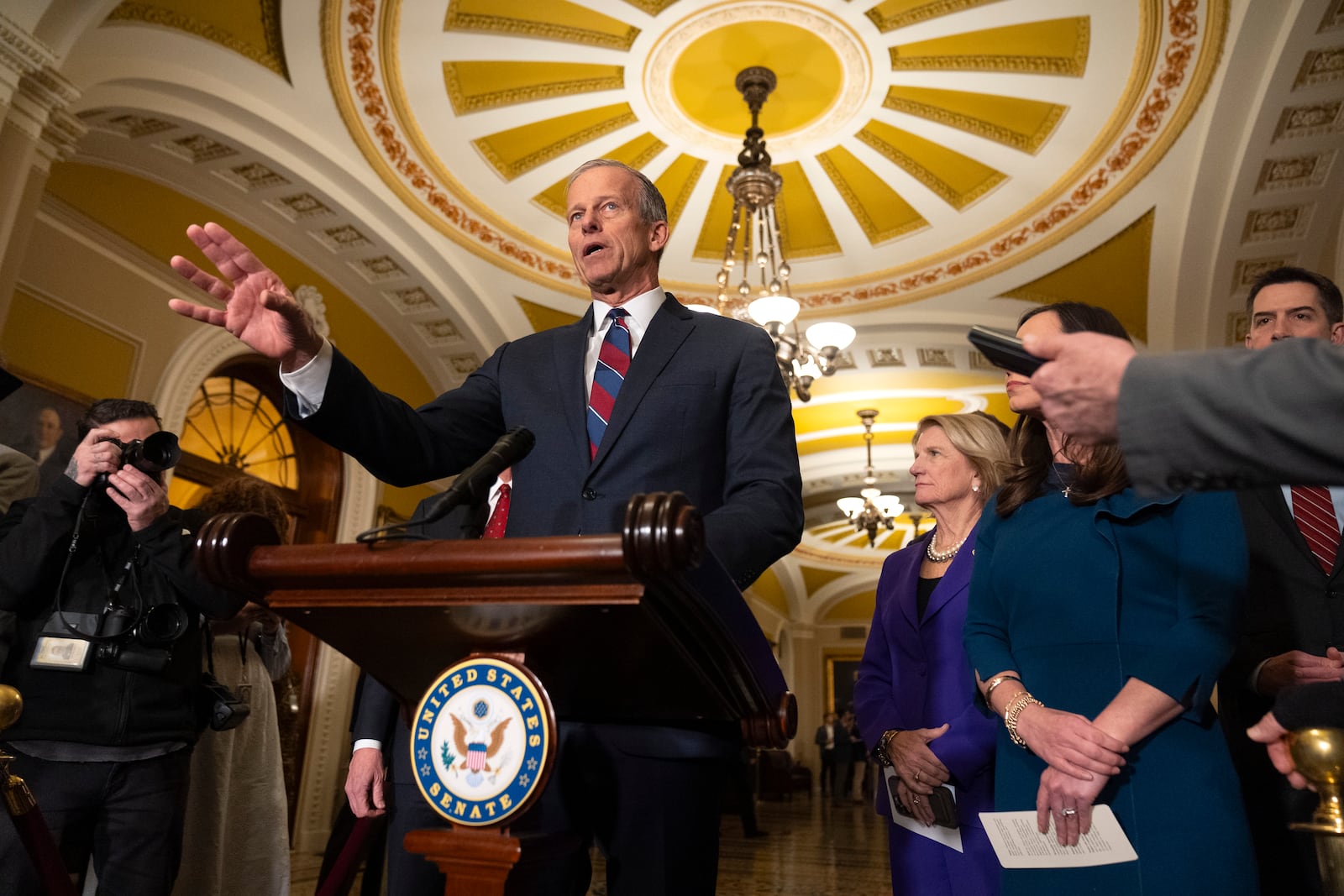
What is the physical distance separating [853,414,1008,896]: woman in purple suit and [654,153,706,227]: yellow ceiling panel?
14.1 ft

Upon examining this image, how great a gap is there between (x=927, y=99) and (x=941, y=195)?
0.78m

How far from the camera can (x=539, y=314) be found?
7.31m

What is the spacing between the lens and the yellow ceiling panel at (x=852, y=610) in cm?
1966

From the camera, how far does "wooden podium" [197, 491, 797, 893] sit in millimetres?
706

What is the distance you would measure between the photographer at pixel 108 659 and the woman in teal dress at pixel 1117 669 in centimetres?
163

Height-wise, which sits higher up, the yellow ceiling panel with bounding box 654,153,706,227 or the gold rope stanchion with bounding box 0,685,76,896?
the yellow ceiling panel with bounding box 654,153,706,227

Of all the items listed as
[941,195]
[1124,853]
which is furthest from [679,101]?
[1124,853]

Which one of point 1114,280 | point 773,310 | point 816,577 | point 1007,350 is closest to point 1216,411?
point 1007,350

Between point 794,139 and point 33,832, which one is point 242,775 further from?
point 794,139

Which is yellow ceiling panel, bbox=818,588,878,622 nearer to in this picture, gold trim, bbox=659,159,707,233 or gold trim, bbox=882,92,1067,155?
gold trim, bbox=659,159,707,233

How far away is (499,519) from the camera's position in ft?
3.95

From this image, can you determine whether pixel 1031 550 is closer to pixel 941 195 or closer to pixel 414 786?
pixel 414 786

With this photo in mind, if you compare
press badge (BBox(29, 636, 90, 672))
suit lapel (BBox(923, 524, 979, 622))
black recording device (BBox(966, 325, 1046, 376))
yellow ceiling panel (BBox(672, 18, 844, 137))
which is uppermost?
yellow ceiling panel (BBox(672, 18, 844, 137))

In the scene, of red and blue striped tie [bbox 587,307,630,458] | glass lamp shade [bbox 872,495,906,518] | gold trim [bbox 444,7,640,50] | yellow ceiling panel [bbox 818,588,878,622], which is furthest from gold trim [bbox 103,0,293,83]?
yellow ceiling panel [bbox 818,588,878,622]
